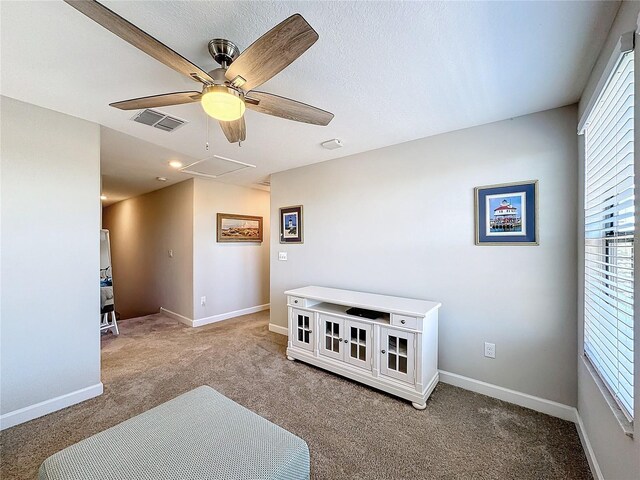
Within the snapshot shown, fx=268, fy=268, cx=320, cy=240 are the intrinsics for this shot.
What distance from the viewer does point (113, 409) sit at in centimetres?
209

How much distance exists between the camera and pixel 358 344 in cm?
245

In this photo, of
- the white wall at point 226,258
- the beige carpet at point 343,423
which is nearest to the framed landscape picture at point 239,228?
the white wall at point 226,258

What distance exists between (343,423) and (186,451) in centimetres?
120

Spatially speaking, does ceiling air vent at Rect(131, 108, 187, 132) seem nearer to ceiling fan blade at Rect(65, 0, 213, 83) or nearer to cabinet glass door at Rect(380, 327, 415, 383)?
ceiling fan blade at Rect(65, 0, 213, 83)

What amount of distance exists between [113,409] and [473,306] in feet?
10.1

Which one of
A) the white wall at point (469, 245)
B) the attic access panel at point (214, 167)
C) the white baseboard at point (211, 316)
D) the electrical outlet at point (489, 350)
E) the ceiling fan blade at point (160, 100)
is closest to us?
the ceiling fan blade at point (160, 100)

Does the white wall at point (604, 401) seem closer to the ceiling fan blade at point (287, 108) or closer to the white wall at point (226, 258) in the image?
the ceiling fan blade at point (287, 108)

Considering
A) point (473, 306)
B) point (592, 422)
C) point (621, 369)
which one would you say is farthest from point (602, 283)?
point (473, 306)

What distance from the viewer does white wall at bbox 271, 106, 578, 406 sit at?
202cm

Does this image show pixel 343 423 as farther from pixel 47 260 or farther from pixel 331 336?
pixel 47 260

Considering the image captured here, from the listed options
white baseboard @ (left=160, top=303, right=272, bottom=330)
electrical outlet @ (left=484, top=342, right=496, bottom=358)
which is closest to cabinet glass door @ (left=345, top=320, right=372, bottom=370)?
electrical outlet @ (left=484, top=342, right=496, bottom=358)

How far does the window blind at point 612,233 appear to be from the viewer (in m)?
1.12

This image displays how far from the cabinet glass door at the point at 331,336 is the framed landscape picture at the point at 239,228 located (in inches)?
104

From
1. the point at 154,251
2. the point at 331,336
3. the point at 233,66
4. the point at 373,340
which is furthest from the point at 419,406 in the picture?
the point at 154,251
